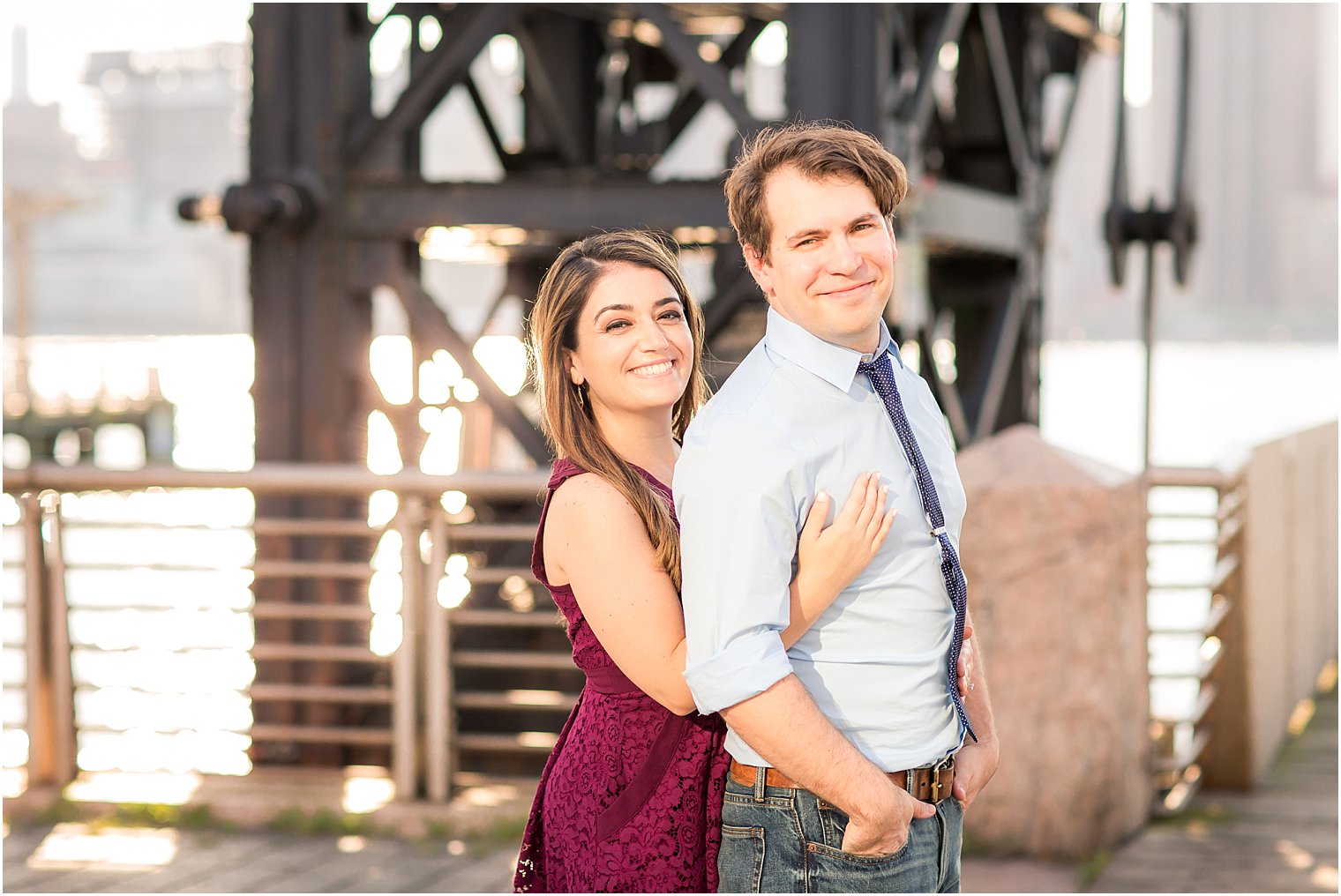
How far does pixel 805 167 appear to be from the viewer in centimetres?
226

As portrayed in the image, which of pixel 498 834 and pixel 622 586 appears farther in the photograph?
pixel 498 834

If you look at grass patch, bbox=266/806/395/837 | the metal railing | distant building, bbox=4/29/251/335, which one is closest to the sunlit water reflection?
the metal railing

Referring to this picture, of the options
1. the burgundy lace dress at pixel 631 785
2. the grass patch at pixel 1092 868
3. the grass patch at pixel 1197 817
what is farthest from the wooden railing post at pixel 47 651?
the grass patch at pixel 1197 817

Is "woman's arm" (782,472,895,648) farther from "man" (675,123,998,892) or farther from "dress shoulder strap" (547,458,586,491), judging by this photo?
"dress shoulder strap" (547,458,586,491)

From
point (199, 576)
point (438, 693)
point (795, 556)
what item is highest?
point (795, 556)

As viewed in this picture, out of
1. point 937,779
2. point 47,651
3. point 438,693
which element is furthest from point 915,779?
point 47,651

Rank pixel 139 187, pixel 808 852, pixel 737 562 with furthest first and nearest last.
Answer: pixel 139 187
pixel 808 852
pixel 737 562

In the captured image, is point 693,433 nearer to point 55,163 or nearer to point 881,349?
point 881,349

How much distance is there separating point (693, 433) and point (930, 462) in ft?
1.32

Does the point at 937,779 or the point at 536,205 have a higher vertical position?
the point at 536,205

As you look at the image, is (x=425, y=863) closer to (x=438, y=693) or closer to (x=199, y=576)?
(x=438, y=693)

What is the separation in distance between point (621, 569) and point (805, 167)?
699mm

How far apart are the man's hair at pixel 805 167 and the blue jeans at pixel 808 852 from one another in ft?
2.74

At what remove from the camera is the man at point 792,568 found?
2199 mm
